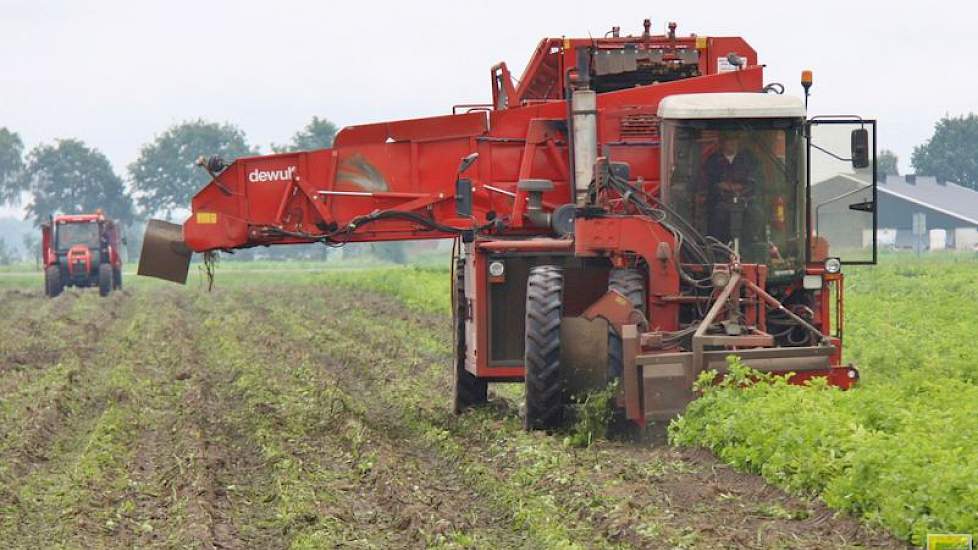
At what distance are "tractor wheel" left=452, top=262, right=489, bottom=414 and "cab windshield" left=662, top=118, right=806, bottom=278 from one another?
2777 millimetres

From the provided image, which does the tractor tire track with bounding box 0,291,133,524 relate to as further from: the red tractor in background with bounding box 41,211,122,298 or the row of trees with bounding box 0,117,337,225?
the row of trees with bounding box 0,117,337,225

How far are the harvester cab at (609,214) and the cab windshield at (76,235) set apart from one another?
35.3m

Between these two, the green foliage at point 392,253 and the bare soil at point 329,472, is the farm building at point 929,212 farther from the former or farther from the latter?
the bare soil at point 329,472

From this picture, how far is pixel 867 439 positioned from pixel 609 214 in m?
4.84

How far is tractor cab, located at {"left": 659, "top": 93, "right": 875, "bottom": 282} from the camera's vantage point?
14445mm

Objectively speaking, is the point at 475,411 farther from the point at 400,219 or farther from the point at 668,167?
the point at 668,167

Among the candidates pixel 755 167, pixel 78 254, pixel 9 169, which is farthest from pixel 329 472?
pixel 9 169

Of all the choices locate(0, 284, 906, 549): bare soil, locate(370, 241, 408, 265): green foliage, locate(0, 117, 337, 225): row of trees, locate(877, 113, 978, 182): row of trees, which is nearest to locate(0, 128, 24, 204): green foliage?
locate(0, 117, 337, 225): row of trees

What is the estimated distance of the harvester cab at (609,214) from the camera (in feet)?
45.3

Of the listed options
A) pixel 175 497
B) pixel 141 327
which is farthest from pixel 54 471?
pixel 141 327

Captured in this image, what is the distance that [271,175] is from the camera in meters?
16.5

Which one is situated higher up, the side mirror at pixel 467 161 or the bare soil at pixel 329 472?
the side mirror at pixel 467 161

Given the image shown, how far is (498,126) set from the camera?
16234 mm

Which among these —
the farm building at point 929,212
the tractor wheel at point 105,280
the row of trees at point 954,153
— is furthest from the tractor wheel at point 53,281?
the row of trees at point 954,153
